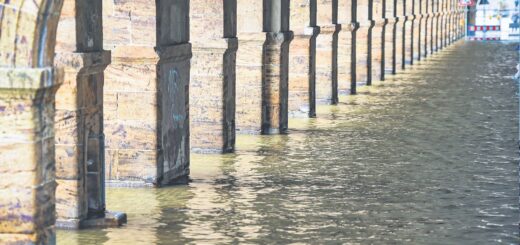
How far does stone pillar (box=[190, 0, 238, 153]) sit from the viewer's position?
19703 millimetres

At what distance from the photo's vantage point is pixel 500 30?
77625 mm

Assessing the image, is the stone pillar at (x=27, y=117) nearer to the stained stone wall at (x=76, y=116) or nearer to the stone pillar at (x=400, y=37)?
the stained stone wall at (x=76, y=116)

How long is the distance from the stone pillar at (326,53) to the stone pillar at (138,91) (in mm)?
13024

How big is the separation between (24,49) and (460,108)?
61.3ft

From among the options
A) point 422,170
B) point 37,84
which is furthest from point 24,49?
point 422,170

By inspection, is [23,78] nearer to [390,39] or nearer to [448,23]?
[390,39]

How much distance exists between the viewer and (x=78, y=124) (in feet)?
45.4

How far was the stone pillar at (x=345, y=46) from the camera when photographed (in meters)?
33.2

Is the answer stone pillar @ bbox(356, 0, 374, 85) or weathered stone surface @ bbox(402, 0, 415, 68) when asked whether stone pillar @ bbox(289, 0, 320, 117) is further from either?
weathered stone surface @ bbox(402, 0, 415, 68)

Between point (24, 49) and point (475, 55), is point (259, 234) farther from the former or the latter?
point (475, 55)

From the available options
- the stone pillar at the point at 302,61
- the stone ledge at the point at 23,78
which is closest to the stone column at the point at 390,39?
the stone pillar at the point at 302,61

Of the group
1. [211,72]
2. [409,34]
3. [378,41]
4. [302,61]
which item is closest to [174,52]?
[211,72]

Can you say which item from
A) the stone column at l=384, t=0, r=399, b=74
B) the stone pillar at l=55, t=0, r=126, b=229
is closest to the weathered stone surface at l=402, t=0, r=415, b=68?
the stone column at l=384, t=0, r=399, b=74

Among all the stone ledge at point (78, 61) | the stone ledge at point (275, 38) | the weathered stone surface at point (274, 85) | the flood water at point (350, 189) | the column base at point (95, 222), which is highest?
the stone ledge at point (78, 61)
